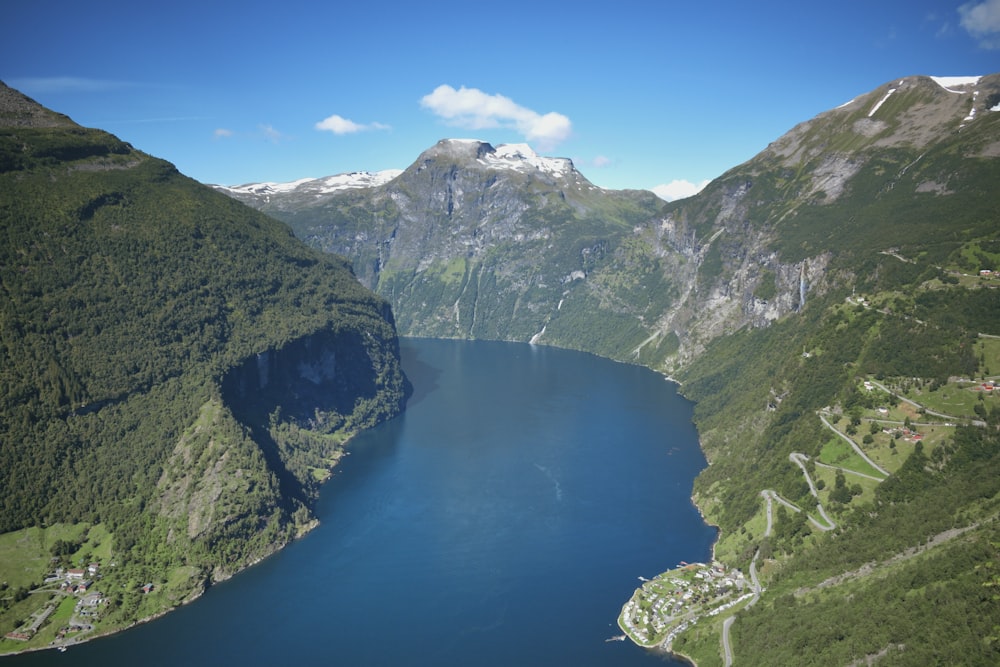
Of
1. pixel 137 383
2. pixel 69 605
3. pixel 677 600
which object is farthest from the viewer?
pixel 137 383

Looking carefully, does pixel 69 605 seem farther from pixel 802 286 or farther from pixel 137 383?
pixel 802 286

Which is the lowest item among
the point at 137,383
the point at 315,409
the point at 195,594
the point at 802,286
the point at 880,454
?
the point at 195,594

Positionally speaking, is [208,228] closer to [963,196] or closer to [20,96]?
[20,96]

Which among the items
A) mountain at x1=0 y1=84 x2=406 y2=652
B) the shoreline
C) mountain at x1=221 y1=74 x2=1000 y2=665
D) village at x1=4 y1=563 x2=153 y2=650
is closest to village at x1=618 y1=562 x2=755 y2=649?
mountain at x1=221 y1=74 x2=1000 y2=665

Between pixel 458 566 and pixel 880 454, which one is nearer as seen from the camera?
pixel 880 454

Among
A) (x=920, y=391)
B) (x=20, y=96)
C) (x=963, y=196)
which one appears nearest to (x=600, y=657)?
(x=920, y=391)

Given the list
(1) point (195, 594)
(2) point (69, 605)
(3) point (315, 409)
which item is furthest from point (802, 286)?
(2) point (69, 605)

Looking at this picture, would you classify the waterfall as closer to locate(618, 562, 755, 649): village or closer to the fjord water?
the fjord water

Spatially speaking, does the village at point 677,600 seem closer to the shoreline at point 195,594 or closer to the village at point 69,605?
the shoreline at point 195,594

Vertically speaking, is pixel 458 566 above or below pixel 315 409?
below
